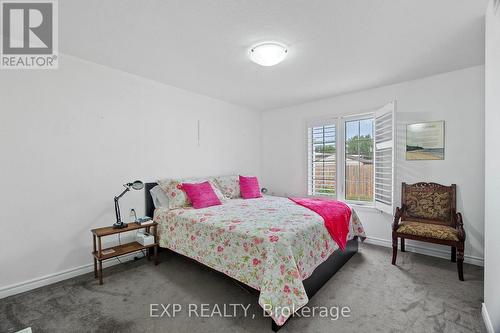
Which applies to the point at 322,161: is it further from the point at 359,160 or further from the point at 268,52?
the point at 268,52

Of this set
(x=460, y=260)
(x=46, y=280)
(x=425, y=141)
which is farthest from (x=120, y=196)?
(x=425, y=141)

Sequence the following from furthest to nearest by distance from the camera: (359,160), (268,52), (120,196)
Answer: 1. (359,160)
2. (120,196)
3. (268,52)

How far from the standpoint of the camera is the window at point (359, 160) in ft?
12.4

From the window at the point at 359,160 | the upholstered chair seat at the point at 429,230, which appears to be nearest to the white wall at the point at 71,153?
the window at the point at 359,160

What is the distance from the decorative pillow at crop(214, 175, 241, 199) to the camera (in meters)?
3.88

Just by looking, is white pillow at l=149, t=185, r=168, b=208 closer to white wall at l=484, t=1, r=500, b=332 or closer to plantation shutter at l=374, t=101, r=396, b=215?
plantation shutter at l=374, t=101, r=396, b=215

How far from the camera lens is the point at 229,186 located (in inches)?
155

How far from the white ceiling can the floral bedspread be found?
1.82 meters

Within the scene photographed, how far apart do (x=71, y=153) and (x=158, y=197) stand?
114 cm

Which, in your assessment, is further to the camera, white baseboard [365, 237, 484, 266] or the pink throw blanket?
white baseboard [365, 237, 484, 266]

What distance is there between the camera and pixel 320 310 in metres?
1.99

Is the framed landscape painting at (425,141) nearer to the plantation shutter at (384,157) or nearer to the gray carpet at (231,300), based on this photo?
the plantation shutter at (384,157)

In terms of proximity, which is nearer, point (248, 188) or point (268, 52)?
point (268, 52)

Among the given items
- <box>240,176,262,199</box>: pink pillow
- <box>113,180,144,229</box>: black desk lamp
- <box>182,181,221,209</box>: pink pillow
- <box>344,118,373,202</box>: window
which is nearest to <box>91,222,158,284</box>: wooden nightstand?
<box>113,180,144,229</box>: black desk lamp
